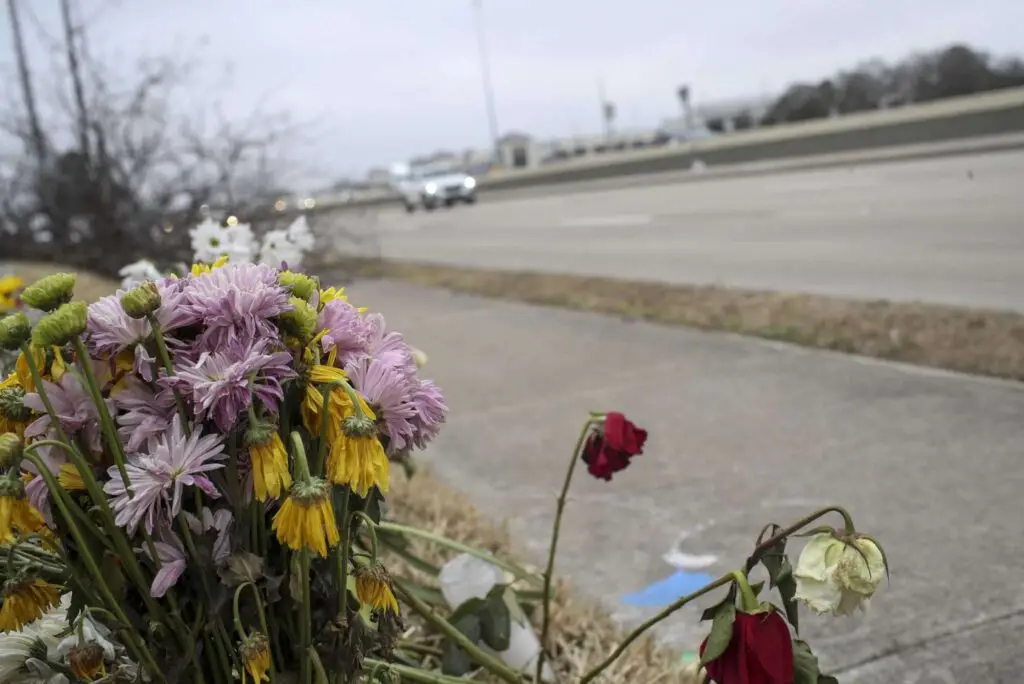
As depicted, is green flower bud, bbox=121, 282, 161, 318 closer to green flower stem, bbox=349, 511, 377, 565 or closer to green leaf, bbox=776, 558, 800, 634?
→ green flower stem, bbox=349, 511, 377, 565

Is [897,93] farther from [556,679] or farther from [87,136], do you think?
[556,679]

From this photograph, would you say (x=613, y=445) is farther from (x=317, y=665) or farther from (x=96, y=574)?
(x=96, y=574)

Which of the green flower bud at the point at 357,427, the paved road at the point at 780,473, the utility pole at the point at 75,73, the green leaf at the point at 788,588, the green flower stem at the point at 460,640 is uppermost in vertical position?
the utility pole at the point at 75,73

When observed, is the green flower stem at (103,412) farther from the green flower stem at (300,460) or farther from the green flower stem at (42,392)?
the green flower stem at (300,460)

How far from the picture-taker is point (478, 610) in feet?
7.22

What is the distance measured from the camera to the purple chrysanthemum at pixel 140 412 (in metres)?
1.34

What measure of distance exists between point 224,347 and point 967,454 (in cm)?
306

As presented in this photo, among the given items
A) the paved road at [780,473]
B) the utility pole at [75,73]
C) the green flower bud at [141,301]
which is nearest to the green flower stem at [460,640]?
the green flower bud at [141,301]

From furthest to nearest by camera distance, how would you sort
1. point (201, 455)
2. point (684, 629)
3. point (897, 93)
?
point (897, 93), point (684, 629), point (201, 455)

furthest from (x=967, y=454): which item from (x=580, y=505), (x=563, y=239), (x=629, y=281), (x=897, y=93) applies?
(x=897, y=93)

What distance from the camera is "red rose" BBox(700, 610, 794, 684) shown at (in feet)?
4.29

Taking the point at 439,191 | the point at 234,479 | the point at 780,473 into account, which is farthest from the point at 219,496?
the point at 439,191

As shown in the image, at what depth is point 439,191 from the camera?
33500 mm

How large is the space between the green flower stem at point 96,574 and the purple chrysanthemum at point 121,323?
174mm
